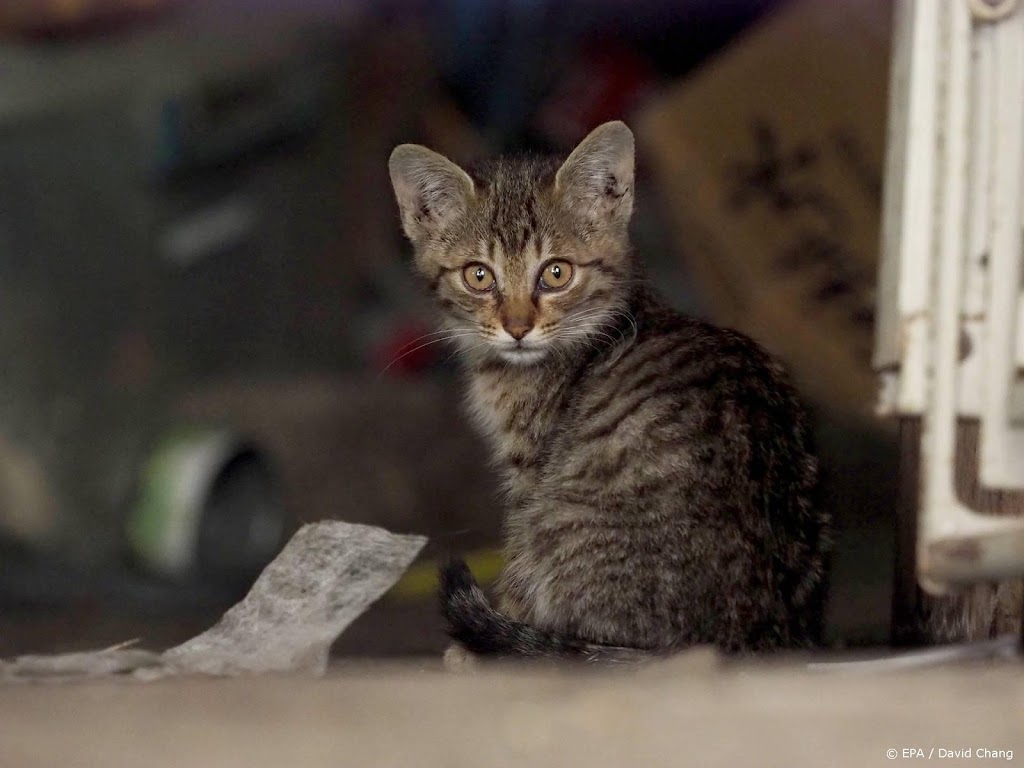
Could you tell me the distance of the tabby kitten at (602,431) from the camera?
2.29 meters

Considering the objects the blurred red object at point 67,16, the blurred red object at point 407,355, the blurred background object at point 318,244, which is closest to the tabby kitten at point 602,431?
the blurred background object at point 318,244

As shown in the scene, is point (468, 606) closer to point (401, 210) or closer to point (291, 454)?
point (401, 210)

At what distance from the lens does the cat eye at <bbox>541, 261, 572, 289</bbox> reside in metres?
2.88

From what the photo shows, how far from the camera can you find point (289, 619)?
216cm

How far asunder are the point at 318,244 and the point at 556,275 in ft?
10.2

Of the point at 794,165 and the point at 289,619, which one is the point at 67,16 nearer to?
the point at 794,165

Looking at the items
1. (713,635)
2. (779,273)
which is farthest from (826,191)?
(713,635)

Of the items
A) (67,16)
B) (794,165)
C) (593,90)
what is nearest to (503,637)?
(794,165)

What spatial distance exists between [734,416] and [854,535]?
251cm

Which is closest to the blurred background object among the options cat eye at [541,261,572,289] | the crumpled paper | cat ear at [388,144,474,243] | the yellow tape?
the yellow tape

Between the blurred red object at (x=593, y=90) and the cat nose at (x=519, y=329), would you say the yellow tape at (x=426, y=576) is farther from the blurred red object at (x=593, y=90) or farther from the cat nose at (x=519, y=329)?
the blurred red object at (x=593, y=90)

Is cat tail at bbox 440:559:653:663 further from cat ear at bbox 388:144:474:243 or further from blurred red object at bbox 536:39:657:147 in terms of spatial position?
blurred red object at bbox 536:39:657:147

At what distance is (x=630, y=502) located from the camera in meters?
2.39

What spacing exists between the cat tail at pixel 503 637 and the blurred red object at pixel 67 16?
3.10 metres
